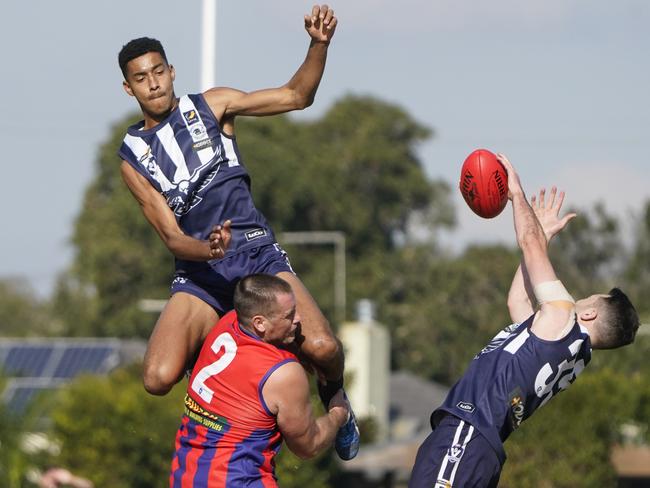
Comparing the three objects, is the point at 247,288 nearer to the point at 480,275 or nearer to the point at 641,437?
the point at 641,437

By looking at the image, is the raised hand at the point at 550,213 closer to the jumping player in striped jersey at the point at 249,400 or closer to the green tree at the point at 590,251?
the jumping player in striped jersey at the point at 249,400

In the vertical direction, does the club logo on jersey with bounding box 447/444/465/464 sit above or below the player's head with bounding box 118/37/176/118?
below

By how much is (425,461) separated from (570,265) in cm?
5200

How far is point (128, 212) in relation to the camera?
6316cm

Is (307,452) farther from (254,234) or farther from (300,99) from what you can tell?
(300,99)

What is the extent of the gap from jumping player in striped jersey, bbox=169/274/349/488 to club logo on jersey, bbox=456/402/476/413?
0.90 metres

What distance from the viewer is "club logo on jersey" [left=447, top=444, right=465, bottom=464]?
872 centimetres

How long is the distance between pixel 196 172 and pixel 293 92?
0.89 m

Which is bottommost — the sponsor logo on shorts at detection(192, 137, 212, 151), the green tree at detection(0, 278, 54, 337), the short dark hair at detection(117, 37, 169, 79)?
the green tree at detection(0, 278, 54, 337)

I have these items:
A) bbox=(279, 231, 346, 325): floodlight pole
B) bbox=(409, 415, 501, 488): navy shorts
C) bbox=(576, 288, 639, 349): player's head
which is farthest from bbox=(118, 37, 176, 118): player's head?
bbox=(279, 231, 346, 325): floodlight pole

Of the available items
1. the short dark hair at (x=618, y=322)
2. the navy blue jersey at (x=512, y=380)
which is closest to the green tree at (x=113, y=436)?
the navy blue jersey at (x=512, y=380)

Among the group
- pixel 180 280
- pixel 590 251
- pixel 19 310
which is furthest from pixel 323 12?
pixel 19 310

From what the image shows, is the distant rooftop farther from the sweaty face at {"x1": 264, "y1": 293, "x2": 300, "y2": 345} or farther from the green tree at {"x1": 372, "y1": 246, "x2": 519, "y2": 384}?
the sweaty face at {"x1": 264, "y1": 293, "x2": 300, "y2": 345}

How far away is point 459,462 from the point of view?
8711 mm
